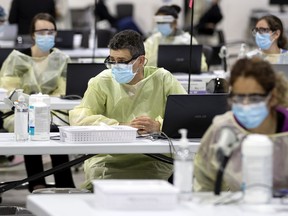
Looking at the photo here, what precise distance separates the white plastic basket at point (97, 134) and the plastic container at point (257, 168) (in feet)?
4.10

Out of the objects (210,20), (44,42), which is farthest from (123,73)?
(210,20)

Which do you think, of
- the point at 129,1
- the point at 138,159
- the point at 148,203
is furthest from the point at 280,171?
the point at 129,1

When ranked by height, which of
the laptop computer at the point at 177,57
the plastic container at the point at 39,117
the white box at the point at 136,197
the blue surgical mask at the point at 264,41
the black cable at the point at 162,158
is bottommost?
the black cable at the point at 162,158

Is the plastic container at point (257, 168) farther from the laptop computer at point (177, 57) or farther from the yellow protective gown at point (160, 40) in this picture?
the yellow protective gown at point (160, 40)

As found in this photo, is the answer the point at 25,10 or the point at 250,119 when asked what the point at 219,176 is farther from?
the point at 25,10

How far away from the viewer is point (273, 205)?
128 inches

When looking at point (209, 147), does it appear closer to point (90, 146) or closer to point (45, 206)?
point (45, 206)

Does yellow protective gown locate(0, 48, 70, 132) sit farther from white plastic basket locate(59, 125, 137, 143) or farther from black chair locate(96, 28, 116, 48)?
black chair locate(96, 28, 116, 48)

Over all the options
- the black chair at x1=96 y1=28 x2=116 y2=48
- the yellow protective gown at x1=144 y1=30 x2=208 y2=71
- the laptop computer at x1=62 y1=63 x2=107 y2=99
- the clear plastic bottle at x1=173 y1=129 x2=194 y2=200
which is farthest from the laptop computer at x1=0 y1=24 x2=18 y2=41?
the clear plastic bottle at x1=173 y1=129 x2=194 y2=200

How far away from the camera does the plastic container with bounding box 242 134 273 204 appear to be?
3168 millimetres

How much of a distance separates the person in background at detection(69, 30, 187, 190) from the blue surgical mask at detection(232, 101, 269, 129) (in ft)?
4.15

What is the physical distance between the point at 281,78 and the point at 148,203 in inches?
26.7

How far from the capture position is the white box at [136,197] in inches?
122

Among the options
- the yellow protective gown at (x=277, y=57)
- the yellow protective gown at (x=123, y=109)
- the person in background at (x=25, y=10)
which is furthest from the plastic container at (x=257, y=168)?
the person in background at (x=25, y=10)
